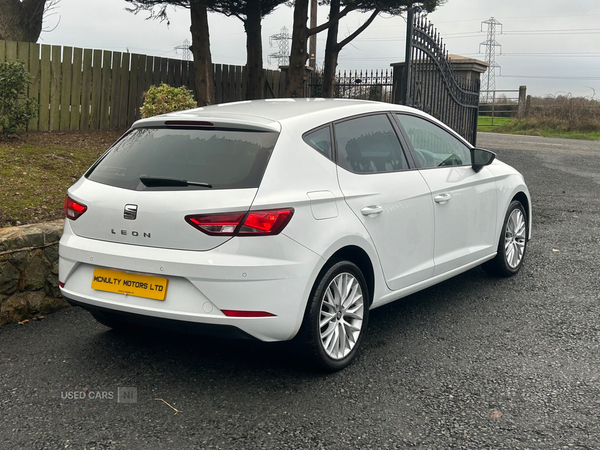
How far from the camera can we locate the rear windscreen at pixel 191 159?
143 inches

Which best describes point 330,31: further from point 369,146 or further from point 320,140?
point 320,140

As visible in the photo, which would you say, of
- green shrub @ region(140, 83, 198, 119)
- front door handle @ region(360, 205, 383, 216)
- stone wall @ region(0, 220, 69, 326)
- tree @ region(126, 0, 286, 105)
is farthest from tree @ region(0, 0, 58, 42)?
front door handle @ region(360, 205, 383, 216)

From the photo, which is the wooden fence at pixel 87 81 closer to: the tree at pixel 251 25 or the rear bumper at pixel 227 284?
the tree at pixel 251 25

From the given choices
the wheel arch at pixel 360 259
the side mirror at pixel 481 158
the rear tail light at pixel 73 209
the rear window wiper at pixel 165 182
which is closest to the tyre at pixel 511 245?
the side mirror at pixel 481 158

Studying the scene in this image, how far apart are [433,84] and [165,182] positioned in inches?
374

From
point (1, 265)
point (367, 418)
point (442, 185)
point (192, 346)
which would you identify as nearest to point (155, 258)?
point (192, 346)

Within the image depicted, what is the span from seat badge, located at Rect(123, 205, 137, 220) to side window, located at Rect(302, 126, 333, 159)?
3.63 ft

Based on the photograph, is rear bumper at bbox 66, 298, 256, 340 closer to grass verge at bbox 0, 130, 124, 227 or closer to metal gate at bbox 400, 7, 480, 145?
grass verge at bbox 0, 130, 124, 227

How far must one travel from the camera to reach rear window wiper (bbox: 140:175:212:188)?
3.62 m

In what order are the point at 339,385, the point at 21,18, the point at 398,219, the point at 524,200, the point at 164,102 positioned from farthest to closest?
the point at 21,18 < the point at 164,102 < the point at 524,200 < the point at 398,219 < the point at 339,385

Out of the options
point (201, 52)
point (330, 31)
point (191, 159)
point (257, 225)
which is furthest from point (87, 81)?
point (257, 225)

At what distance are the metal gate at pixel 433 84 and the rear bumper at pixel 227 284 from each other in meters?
7.59

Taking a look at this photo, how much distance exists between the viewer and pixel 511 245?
622 cm

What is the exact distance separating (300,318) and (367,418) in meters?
0.65
